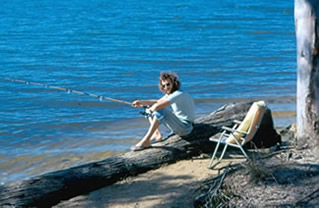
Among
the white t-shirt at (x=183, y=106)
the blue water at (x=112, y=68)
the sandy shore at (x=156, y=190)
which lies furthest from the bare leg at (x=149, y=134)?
the blue water at (x=112, y=68)

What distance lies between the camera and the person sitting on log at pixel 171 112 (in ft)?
27.1

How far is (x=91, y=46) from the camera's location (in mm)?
21812

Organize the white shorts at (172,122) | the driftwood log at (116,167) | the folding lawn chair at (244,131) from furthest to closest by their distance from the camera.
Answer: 1. the white shorts at (172,122)
2. the folding lawn chair at (244,131)
3. the driftwood log at (116,167)

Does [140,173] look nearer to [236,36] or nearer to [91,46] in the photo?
[91,46]

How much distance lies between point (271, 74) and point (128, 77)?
4.02 meters

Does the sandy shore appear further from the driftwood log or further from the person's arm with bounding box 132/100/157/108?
the person's arm with bounding box 132/100/157/108

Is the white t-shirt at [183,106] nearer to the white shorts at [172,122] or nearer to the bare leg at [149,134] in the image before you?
the white shorts at [172,122]

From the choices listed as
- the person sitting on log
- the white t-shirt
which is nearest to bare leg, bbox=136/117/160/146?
the person sitting on log

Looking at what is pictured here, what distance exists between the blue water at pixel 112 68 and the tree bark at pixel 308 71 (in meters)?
3.67

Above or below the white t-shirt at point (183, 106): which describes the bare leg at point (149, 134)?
below

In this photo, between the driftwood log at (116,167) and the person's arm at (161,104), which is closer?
the driftwood log at (116,167)

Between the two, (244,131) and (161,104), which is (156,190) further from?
(244,131)

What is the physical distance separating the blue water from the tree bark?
3.67m

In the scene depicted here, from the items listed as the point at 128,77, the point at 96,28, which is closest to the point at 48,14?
the point at 96,28
